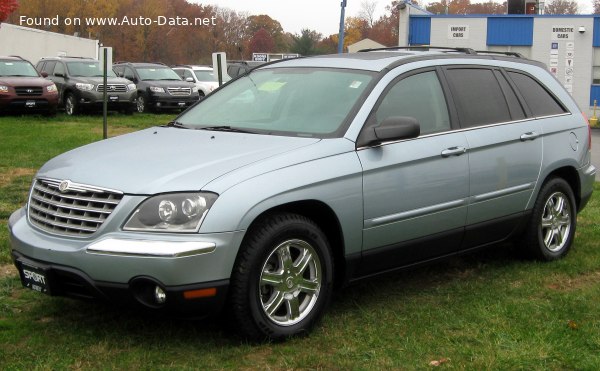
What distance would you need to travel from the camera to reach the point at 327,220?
4.93m

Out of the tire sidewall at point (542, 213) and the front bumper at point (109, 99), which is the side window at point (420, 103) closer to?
the tire sidewall at point (542, 213)

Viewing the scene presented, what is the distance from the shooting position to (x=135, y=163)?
4.66 meters

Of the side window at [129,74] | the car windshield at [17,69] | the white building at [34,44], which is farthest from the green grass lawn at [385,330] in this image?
the white building at [34,44]

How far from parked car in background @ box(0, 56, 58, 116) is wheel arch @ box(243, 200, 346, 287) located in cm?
1777

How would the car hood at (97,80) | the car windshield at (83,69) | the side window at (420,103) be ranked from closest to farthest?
the side window at (420,103) < the car hood at (97,80) < the car windshield at (83,69)

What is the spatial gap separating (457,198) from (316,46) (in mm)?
86280

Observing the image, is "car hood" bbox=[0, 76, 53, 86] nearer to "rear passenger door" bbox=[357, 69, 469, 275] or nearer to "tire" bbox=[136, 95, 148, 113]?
"tire" bbox=[136, 95, 148, 113]

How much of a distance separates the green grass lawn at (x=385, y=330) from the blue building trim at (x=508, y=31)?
97.7 ft

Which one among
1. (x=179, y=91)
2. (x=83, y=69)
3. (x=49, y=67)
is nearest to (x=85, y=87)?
(x=83, y=69)

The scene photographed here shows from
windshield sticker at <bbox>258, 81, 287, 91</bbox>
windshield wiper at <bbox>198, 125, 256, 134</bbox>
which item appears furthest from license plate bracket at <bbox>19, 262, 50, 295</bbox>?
windshield sticker at <bbox>258, 81, 287, 91</bbox>

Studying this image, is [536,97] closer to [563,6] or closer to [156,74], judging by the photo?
[156,74]

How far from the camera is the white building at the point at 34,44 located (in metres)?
33.9

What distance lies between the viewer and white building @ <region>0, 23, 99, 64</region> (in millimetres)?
33906

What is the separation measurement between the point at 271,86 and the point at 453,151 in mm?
1304
